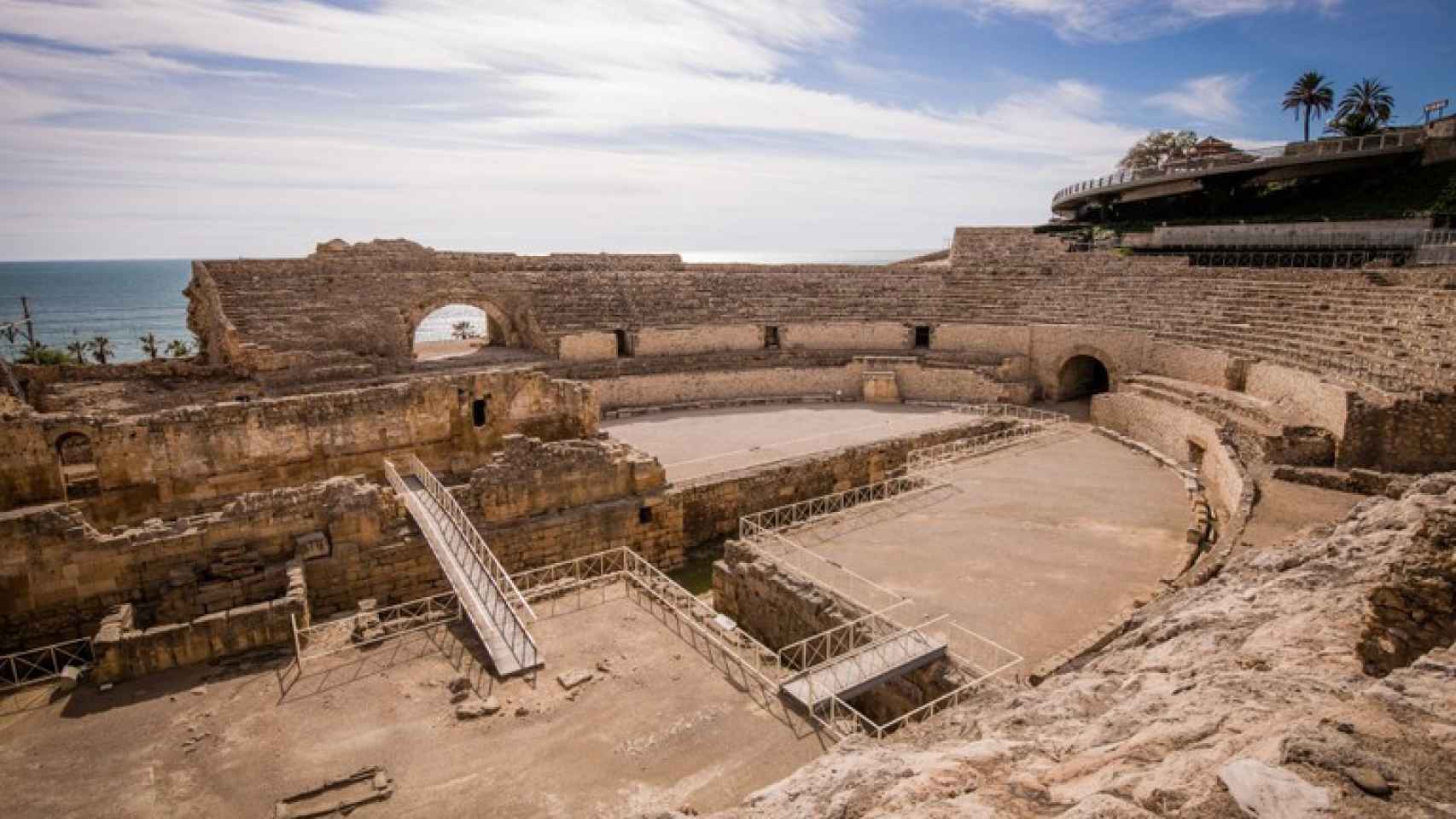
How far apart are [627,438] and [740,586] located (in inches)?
357

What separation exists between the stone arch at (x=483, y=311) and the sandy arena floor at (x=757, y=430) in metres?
6.96

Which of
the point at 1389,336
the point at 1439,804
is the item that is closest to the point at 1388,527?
the point at 1439,804

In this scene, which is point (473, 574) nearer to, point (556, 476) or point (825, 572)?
point (556, 476)

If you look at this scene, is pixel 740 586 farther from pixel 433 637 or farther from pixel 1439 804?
pixel 1439 804

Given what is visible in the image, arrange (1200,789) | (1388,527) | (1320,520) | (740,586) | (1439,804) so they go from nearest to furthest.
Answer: (1439,804) < (1200,789) < (1388,527) < (1320,520) < (740,586)

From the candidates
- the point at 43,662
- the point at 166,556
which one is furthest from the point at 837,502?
the point at 43,662

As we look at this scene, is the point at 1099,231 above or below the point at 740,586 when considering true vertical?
above

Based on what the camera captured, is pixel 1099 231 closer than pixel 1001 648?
No

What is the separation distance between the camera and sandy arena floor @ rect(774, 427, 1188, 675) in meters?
10.7

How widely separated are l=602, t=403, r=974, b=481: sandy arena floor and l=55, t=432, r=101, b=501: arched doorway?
1080 centimetres

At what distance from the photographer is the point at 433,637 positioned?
10.5 m

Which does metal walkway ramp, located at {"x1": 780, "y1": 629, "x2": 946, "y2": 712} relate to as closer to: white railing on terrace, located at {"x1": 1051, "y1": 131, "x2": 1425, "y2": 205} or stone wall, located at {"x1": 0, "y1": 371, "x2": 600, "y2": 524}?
stone wall, located at {"x1": 0, "y1": 371, "x2": 600, "y2": 524}

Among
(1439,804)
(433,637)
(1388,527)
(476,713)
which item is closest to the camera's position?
(1439,804)

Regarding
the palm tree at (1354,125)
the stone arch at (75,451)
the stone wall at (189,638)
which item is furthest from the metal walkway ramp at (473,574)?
the palm tree at (1354,125)
